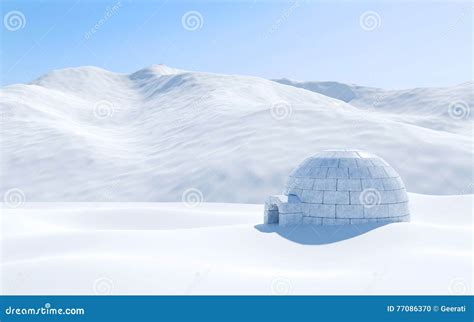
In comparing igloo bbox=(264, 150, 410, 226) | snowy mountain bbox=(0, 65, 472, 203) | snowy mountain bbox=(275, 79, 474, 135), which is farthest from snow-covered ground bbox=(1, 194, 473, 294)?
snowy mountain bbox=(275, 79, 474, 135)

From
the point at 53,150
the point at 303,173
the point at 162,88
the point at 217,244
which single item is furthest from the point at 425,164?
the point at 162,88

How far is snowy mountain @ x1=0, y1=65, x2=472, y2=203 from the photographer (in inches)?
1436

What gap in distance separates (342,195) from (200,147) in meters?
28.2

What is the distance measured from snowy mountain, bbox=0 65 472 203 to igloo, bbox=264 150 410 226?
14590 mm

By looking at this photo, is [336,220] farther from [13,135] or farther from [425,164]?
[13,135]

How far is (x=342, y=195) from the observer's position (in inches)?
722

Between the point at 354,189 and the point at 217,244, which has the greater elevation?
the point at 354,189

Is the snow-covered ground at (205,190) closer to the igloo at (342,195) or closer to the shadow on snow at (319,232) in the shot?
the shadow on snow at (319,232)

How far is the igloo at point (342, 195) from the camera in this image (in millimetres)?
18344

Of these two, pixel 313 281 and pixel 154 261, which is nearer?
pixel 313 281

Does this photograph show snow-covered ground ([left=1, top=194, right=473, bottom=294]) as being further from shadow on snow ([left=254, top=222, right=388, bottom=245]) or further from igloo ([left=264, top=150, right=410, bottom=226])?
igloo ([left=264, top=150, right=410, bottom=226])

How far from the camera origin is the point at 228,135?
46500 millimetres

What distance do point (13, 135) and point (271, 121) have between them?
29386mm

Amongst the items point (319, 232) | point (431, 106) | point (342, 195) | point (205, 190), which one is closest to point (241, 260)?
point (319, 232)
